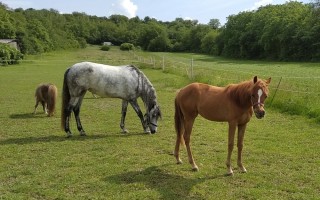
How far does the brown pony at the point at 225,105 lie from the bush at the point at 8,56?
34840mm

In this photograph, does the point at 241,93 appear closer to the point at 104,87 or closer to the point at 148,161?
A: the point at 148,161

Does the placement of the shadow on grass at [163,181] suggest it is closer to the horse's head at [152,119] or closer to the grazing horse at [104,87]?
the horse's head at [152,119]

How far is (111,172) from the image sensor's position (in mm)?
5586

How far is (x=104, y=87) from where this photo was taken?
28.0 feet

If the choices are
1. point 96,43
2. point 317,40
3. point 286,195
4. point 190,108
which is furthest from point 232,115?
point 96,43

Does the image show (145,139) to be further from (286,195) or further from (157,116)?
(286,195)

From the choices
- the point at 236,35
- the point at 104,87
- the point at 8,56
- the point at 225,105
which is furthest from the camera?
A: the point at 236,35

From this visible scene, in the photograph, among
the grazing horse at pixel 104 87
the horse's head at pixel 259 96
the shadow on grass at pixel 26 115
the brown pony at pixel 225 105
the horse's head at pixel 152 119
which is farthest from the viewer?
the shadow on grass at pixel 26 115

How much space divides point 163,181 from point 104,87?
3.97 meters

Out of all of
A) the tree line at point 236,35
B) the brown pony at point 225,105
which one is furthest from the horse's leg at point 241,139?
the tree line at point 236,35

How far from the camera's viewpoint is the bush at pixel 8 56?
123 feet

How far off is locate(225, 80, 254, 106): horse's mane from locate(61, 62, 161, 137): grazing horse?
3.53 m

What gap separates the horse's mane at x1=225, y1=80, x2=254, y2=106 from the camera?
4.96m

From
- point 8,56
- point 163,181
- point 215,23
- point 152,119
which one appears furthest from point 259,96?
point 215,23
